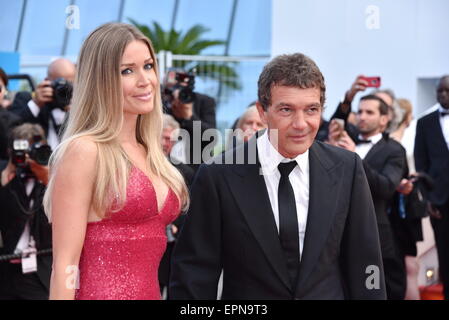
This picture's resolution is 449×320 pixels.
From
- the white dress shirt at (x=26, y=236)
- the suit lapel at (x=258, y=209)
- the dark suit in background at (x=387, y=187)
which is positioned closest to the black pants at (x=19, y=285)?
the white dress shirt at (x=26, y=236)

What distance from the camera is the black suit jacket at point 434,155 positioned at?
20.7 feet

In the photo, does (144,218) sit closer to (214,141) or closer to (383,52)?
(214,141)

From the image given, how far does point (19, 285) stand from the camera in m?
4.48

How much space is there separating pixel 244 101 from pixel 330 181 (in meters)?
7.77

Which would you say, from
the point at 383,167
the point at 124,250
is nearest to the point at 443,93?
the point at 383,167

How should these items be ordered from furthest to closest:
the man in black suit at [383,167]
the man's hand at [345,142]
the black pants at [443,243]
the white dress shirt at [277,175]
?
the black pants at [443,243], the man in black suit at [383,167], the man's hand at [345,142], the white dress shirt at [277,175]

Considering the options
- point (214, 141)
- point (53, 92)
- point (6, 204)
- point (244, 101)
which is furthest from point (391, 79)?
point (6, 204)

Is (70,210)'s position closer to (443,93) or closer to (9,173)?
(9,173)

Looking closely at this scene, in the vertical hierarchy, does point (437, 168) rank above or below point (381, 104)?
below

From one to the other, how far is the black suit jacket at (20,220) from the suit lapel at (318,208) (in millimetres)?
2439

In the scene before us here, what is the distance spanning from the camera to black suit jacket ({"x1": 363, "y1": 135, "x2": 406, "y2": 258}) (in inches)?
203

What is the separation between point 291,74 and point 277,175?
13.3 inches

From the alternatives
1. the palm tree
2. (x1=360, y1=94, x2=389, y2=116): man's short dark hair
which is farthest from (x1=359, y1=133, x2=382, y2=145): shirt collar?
the palm tree
